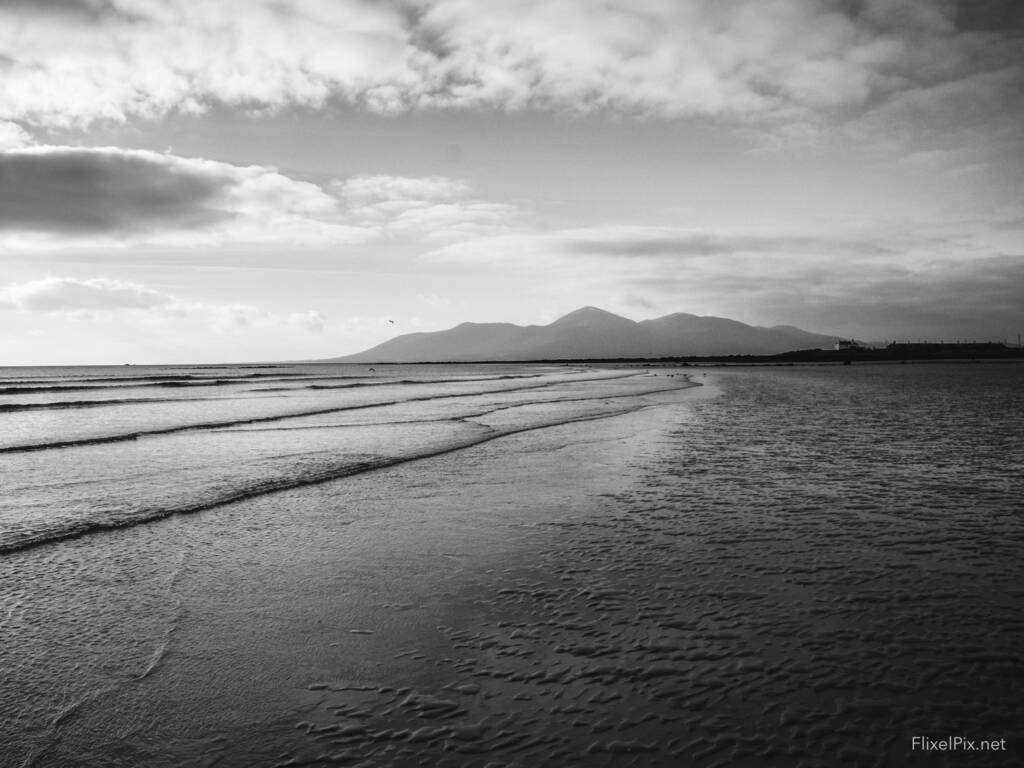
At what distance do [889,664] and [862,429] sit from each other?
61.1ft

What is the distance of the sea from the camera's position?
4.48m

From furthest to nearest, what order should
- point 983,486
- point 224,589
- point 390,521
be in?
point 983,486, point 390,521, point 224,589

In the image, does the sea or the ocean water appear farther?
the ocean water

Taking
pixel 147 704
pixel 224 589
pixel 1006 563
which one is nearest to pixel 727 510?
pixel 1006 563

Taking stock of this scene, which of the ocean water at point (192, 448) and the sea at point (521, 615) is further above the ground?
the sea at point (521, 615)

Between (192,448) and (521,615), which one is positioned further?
(192,448)

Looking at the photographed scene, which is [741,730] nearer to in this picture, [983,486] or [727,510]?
[727,510]

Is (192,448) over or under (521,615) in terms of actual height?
under

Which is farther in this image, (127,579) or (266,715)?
(127,579)

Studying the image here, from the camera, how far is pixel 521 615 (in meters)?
6.64

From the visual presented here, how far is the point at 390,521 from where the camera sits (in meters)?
10.8

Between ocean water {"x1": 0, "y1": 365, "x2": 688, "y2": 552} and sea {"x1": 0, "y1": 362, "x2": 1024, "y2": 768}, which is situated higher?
sea {"x1": 0, "y1": 362, "x2": 1024, "y2": 768}

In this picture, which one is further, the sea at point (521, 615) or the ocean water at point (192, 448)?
the ocean water at point (192, 448)

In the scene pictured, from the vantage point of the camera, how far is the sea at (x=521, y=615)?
4.48 meters
